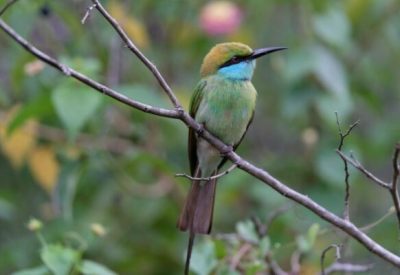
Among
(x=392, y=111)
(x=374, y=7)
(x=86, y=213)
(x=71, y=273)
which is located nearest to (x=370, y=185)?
(x=392, y=111)

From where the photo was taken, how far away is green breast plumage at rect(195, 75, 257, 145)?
313 centimetres

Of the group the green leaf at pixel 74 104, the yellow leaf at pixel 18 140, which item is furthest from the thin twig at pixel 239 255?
the yellow leaf at pixel 18 140

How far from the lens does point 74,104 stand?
336 centimetres

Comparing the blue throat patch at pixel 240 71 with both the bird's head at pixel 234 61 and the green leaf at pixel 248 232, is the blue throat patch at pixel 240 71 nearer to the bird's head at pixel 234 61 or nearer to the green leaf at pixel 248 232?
the bird's head at pixel 234 61

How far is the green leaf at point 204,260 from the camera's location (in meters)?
2.85

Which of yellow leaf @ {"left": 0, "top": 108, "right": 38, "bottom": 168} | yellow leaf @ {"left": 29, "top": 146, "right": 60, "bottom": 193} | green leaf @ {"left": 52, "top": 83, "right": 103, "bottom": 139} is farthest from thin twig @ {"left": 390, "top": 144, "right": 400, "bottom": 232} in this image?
yellow leaf @ {"left": 29, "top": 146, "right": 60, "bottom": 193}

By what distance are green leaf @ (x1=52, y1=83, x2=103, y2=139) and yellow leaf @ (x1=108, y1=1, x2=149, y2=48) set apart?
1096 mm

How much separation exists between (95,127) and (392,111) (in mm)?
2200

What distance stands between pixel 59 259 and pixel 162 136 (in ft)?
6.00

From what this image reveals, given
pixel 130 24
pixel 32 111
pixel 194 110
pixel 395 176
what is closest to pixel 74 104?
pixel 32 111

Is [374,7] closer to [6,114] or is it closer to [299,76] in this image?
[299,76]

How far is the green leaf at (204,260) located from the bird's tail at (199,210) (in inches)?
2.3

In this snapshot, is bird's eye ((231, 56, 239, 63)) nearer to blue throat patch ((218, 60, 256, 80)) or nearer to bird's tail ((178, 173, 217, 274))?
blue throat patch ((218, 60, 256, 80))

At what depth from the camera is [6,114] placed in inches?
158
